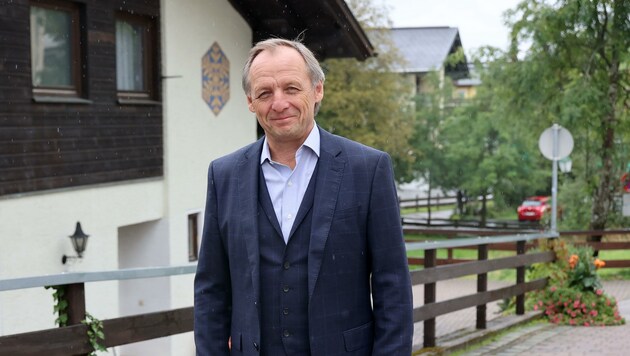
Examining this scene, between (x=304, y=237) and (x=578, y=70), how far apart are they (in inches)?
882

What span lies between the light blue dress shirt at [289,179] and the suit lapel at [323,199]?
37 mm

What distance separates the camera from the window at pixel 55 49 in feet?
35.9

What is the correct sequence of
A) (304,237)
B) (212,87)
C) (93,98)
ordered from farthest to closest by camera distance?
(212,87), (93,98), (304,237)

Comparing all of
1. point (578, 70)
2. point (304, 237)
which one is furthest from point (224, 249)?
point (578, 70)

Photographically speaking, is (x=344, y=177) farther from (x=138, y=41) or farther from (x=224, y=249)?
(x=138, y=41)

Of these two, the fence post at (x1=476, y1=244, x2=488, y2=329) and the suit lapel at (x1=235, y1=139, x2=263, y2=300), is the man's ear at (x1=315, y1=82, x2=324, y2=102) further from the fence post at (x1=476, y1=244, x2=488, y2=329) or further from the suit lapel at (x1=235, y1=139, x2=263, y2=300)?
the fence post at (x1=476, y1=244, x2=488, y2=329)

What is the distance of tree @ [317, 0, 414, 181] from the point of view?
3391cm

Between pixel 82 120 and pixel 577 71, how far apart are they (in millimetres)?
15717

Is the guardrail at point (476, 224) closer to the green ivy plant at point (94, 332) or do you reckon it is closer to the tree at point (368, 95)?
the tree at point (368, 95)

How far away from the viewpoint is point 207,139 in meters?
14.6

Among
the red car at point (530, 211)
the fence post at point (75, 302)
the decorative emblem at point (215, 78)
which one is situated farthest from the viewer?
the red car at point (530, 211)

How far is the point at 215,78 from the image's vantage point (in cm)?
1459

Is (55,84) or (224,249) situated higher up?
(55,84)

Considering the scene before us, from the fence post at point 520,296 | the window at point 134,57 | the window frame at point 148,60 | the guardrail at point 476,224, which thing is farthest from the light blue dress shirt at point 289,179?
the guardrail at point 476,224
